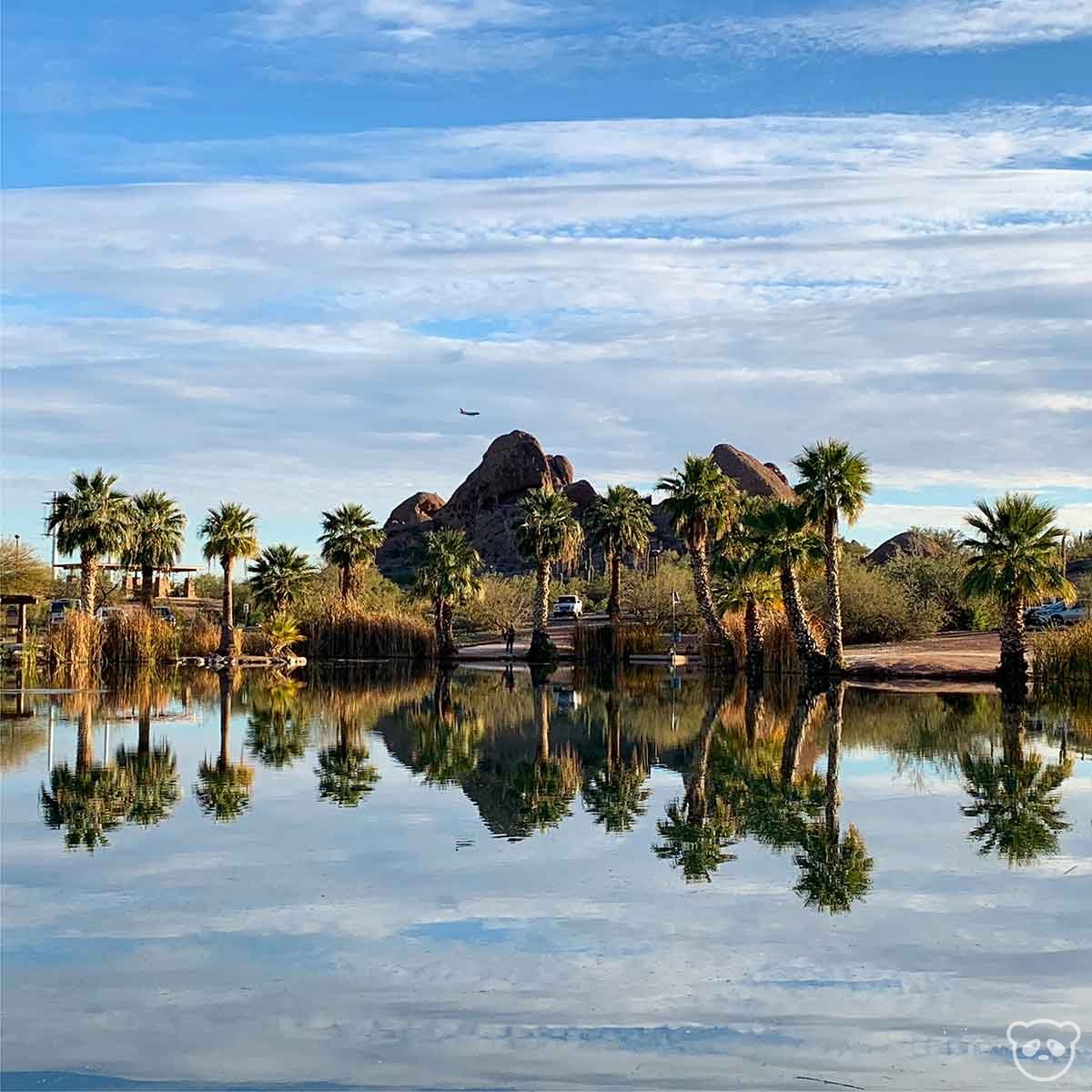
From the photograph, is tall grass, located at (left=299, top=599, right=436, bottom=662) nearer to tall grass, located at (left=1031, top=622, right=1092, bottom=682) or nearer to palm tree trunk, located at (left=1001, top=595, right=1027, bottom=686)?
palm tree trunk, located at (left=1001, top=595, right=1027, bottom=686)

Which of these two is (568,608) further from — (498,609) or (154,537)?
(154,537)

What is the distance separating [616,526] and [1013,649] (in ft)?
87.9

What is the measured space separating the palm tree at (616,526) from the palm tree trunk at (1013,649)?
25.4m

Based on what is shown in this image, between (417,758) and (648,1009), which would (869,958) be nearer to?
(648,1009)

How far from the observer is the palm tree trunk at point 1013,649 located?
4661cm

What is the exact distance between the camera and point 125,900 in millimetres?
13414

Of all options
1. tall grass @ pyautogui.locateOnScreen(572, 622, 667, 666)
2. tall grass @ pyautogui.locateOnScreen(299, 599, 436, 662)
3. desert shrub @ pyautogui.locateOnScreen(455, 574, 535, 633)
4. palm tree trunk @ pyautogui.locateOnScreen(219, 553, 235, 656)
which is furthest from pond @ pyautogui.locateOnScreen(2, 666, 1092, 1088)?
desert shrub @ pyautogui.locateOnScreen(455, 574, 535, 633)

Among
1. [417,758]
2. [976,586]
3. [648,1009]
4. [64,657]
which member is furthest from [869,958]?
[64,657]

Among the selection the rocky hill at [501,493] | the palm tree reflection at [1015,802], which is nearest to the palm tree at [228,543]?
the palm tree reflection at [1015,802]

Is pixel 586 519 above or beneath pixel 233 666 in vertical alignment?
above

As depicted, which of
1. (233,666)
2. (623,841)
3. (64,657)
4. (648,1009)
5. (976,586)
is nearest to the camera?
(648,1009)

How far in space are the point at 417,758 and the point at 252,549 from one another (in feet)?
134

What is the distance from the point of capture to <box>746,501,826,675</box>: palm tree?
50.8 metres

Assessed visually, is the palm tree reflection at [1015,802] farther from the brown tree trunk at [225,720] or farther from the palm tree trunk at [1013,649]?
the palm tree trunk at [1013,649]
